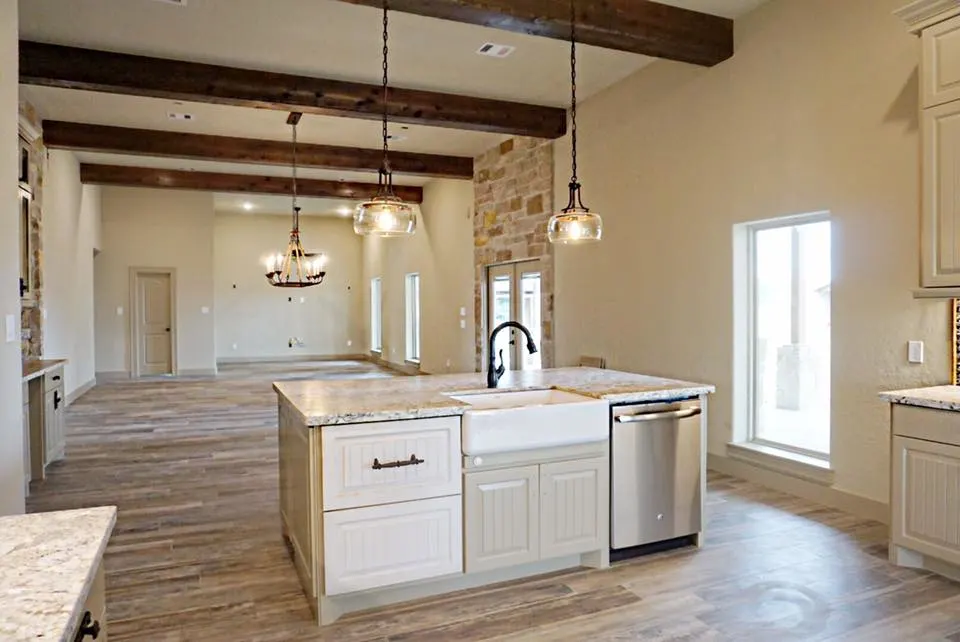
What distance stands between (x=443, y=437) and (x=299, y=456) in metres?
0.68

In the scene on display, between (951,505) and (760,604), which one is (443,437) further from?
(951,505)

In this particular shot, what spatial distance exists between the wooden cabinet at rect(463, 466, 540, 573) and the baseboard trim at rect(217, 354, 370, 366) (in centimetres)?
1270

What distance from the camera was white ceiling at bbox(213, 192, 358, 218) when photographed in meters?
12.6

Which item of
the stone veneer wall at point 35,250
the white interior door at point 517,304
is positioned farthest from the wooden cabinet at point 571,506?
the stone veneer wall at point 35,250

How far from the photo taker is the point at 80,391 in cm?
938

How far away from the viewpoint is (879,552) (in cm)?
332

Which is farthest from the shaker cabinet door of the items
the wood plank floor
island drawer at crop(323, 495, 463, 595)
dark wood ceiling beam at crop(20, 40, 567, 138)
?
dark wood ceiling beam at crop(20, 40, 567, 138)

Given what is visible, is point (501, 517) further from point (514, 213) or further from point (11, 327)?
point (514, 213)

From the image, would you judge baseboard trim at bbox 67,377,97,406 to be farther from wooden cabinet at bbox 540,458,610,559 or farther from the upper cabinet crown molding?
the upper cabinet crown molding

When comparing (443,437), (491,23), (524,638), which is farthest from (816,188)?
(524,638)

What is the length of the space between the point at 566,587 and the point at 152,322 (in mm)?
11110

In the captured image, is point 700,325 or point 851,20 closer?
point 851,20

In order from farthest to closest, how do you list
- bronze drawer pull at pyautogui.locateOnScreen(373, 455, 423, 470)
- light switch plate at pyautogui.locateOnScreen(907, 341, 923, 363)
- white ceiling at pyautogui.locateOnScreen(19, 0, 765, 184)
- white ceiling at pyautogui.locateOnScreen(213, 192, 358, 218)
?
1. white ceiling at pyautogui.locateOnScreen(213, 192, 358, 218)
2. white ceiling at pyautogui.locateOnScreen(19, 0, 765, 184)
3. light switch plate at pyautogui.locateOnScreen(907, 341, 923, 363)
4. bronze drawer pull at pyautogui.locateOnScreen(373, 455, 423, 470)

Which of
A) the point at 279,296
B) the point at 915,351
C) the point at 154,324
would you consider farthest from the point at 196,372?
the point at 915,351
